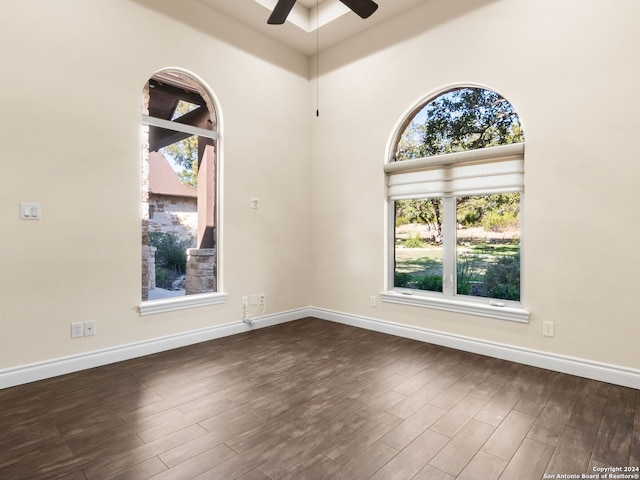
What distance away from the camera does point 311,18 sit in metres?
4.25

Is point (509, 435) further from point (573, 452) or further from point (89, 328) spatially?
point (89, 328)

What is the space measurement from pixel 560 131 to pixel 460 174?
893 mm

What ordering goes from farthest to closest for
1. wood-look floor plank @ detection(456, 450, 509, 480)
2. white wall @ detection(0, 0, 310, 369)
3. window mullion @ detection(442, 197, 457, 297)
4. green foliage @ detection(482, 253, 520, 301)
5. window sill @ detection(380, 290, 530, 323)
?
window mullion @ detection(442, 197, 457, 297)
green foliage @ detection(482, 253, 520, 301)
window sill @ detection(380, 290, 530, 323)
white wall @ detection(0, 0, 310, 369)
wood-look floor plank @ detection(456, 450, 509, 480)

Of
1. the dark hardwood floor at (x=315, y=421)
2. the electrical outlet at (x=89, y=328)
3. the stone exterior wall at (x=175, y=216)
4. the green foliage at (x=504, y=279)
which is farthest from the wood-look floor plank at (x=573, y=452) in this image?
the stone exterior wall at (x=175, y=216)

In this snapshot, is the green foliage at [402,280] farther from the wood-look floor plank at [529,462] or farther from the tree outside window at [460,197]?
the wood-look floor plank at [529,462]

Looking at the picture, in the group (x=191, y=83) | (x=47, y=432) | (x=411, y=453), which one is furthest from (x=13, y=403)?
(x=191, y=83)

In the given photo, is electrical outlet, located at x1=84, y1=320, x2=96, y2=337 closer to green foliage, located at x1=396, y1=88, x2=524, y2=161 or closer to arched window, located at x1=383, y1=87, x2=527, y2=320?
arched window, located at x1=383, y1=87, x2=527, y2=320

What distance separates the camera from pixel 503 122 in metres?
3.36

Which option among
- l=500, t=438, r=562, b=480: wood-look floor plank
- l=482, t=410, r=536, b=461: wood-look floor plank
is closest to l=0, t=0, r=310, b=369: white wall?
l=482, t=410, r=536, b=461: wood-look floor plank

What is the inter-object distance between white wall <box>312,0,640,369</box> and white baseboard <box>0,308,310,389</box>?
69.9 inches

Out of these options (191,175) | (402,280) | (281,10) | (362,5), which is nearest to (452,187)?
(402,280)

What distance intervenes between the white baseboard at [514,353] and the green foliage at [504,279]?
0.47 metres

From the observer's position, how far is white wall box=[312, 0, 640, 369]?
269 cm

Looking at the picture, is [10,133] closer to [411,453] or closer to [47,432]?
[47,432]
